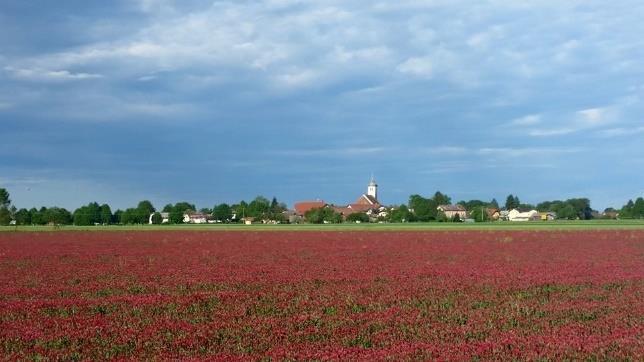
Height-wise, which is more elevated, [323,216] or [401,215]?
[401,215]

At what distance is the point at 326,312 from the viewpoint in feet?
47.4

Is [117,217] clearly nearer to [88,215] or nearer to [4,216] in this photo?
[88,215]

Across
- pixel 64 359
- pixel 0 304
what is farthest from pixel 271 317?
pixel 0 304

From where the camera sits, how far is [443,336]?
37.2ft

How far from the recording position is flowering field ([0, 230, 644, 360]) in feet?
34.0

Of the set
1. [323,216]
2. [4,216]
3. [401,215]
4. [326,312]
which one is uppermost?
[401,215]

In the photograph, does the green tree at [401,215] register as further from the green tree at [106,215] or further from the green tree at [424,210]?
the green tree at [106,215]

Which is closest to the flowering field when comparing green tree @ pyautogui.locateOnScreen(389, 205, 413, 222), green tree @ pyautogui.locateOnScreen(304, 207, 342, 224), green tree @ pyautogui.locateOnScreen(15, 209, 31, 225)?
green tree @ pyautogui.locateOnScreen(15, 209, 31, 225)

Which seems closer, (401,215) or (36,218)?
(36,218)

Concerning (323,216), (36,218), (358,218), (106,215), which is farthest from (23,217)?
(358,218)

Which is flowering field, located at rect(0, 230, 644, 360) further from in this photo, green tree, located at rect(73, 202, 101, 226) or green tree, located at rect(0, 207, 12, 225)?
green tree, located at rect(73, 202, 101, 226)

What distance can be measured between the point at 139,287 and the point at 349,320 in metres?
8.45

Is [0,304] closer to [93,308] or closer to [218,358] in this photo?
[93,308]

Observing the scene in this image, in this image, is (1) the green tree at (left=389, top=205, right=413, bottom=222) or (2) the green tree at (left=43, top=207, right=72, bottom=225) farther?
(1) the green tree at (left=389, top=205, right=413, bottom=222)
